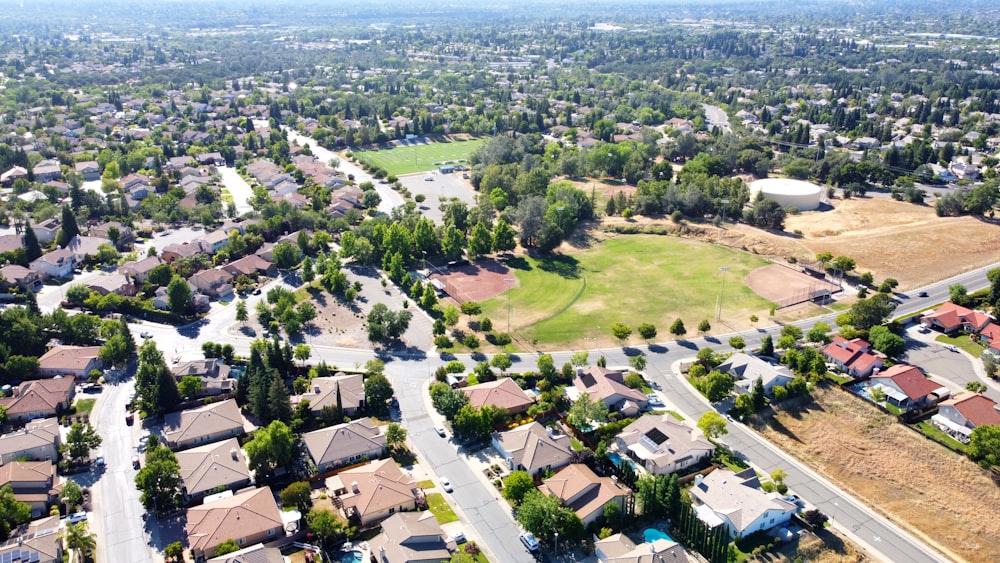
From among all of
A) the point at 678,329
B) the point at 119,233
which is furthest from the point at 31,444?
the point at 678,329

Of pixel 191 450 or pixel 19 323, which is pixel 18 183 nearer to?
pixel 19 323

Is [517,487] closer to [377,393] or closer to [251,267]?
[377,393]

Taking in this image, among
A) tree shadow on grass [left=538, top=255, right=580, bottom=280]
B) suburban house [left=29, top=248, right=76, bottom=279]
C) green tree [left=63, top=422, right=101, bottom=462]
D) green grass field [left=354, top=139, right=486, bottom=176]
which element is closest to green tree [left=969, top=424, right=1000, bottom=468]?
tree shadow on grass [left=538, top=255, right=580, bottom=280]

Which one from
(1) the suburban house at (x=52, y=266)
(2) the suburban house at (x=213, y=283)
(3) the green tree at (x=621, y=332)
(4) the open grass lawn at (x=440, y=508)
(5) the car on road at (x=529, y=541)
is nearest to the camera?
(5) the car on road at (x=529, y=541)

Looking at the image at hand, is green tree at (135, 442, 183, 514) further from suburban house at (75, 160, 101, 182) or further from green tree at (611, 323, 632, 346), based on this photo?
suburban house at (75, 160, 101, 182)

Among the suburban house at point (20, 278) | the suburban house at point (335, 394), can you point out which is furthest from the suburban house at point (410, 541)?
the suburban house at point (20, 278)

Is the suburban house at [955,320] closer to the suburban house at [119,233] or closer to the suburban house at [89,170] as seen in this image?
the suburban house at [119,233]
